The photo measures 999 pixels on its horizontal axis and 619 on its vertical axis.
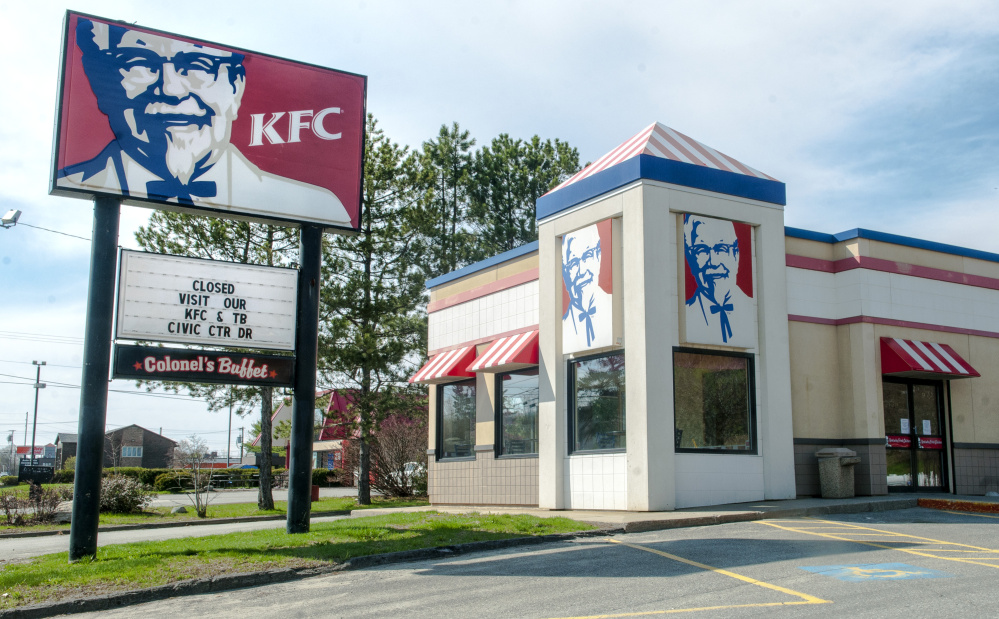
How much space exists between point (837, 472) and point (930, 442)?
351 cm

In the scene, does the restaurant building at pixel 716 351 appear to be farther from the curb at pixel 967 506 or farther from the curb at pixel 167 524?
the curb at pixel 167 524

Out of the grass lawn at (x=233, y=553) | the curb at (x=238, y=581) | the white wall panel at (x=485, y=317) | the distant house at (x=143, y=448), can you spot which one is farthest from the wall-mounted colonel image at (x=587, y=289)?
the distant house at (x=143, y=448)

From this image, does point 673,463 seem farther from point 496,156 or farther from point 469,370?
point 496,156

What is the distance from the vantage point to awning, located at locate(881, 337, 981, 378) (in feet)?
54.5

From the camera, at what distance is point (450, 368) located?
2056cm

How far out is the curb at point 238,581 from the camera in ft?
27.3

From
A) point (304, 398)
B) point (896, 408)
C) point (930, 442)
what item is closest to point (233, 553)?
point (304, 398)

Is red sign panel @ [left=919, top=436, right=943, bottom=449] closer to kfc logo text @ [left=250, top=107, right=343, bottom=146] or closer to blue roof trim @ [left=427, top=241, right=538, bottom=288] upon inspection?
blue roof trim @ [left=427, top=241, right=538, bottom=288]

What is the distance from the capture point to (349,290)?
28391 millimetres

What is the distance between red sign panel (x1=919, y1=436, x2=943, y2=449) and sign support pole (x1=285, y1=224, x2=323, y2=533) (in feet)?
42.5

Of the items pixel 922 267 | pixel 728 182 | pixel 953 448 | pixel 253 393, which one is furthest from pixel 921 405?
pixel 253 393

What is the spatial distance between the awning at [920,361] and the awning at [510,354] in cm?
727

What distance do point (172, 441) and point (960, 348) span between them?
83.9m

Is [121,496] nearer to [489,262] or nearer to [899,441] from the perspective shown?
[489,262]
